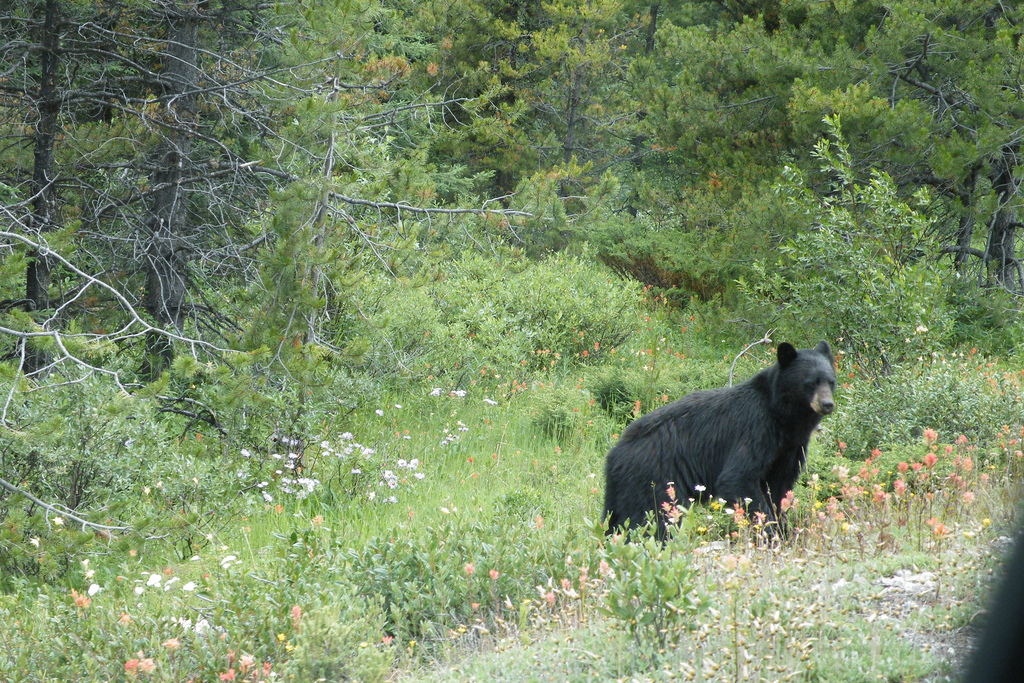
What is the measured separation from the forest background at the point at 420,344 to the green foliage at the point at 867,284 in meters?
0.05

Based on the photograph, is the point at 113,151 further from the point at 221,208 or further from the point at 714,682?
the point at 714,682

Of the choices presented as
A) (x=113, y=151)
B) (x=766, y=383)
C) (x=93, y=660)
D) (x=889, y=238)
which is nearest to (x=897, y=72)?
(x=889, y=238)

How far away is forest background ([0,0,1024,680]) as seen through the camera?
168 inches

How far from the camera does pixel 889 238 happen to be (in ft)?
32.8

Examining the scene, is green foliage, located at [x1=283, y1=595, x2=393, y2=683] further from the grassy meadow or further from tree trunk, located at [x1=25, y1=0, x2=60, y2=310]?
tree trunk, located at [x1=25, y1=0, x2=60, y2=310]

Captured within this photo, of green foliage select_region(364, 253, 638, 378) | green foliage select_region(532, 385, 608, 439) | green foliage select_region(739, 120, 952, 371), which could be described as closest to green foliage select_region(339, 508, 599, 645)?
green foliage select_region(532, 385, 608, 439)

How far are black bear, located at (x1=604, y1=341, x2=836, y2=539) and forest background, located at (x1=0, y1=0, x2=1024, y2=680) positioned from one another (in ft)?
1.19

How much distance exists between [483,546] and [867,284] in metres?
6.23

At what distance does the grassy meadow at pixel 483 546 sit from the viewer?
3527mm

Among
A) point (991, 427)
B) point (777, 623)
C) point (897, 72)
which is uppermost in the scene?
point (897, 72)

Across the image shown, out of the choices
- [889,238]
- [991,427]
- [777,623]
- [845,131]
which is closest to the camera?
[777,623]

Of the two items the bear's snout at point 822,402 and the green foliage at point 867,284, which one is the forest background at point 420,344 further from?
the bear's snout at point 822,402

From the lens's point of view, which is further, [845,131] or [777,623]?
[845,131]

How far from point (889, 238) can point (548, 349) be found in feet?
15.6
